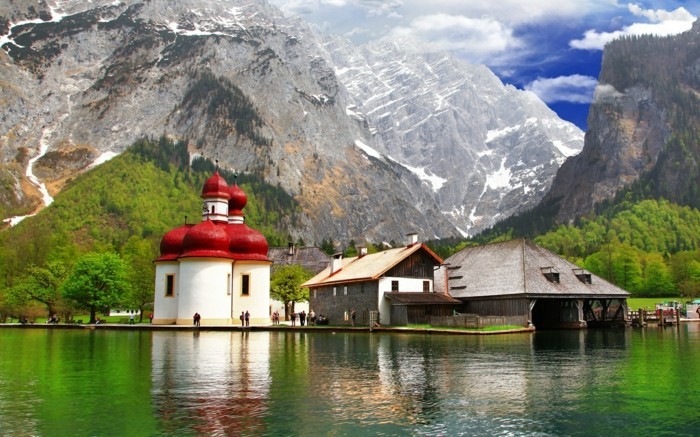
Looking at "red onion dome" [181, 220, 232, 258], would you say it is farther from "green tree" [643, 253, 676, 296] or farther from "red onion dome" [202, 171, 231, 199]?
"green tree" [643, 253, 676, 296]

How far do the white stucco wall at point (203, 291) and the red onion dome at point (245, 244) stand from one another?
4525 mm

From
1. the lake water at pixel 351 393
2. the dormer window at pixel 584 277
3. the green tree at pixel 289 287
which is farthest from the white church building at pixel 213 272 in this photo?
the lake water at pixel 351 393

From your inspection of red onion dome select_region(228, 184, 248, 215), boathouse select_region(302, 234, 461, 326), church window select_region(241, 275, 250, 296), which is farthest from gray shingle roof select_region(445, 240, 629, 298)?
red onion dome select_region(228, 184, 248, 215)

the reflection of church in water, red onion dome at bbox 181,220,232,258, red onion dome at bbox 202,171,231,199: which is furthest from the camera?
red onion dome at bbox 202,171,231,199

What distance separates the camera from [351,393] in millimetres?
21594

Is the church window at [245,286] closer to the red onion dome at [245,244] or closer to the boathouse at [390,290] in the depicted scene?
the red onion dome at [245,244]

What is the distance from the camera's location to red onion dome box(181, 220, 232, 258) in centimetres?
6962

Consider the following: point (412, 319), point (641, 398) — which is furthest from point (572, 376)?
point (412, 319)

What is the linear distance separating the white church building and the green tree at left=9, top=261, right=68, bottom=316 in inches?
782

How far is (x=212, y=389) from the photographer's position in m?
22.7

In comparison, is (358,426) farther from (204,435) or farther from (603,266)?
(603,266)

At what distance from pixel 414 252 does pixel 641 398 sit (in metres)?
49.2

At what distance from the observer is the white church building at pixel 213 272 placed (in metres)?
69.0

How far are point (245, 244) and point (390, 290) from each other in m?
17.0
